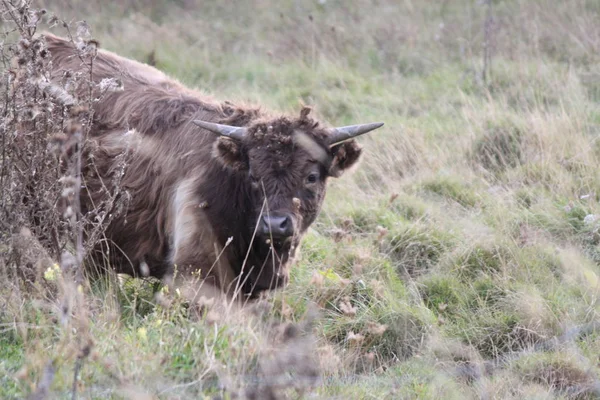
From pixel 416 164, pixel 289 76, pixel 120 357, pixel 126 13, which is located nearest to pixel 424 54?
pixel 289 76

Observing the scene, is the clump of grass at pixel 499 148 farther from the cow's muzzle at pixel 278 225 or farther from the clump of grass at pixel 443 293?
the cow's muzzle at pixel 278 225

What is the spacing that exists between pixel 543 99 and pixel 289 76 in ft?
10.6

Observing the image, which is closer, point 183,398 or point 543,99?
point 183,398

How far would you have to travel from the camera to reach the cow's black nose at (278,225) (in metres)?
6.07

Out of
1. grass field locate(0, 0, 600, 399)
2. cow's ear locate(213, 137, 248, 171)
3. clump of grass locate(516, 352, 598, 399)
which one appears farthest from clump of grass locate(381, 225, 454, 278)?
cow's ear locate(213, 137, 248, 171)

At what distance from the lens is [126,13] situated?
47.4 feet

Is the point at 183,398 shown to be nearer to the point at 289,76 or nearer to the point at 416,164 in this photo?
the point at 416,164

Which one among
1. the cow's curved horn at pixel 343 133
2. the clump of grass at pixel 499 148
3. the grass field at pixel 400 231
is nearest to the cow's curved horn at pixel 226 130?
the cow's curved horn at pixel 343 133

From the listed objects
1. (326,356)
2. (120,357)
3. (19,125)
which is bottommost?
(326,356)

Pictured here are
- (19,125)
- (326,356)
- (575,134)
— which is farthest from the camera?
(575,134)

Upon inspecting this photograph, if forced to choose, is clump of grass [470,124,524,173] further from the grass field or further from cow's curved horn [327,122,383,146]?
cow's curved horn [327,122,383,146]

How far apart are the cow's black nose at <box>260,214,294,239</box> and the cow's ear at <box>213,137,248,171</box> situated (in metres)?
0.51

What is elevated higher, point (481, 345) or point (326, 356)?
point (326, 356)

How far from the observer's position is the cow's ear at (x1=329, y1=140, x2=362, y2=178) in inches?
267
